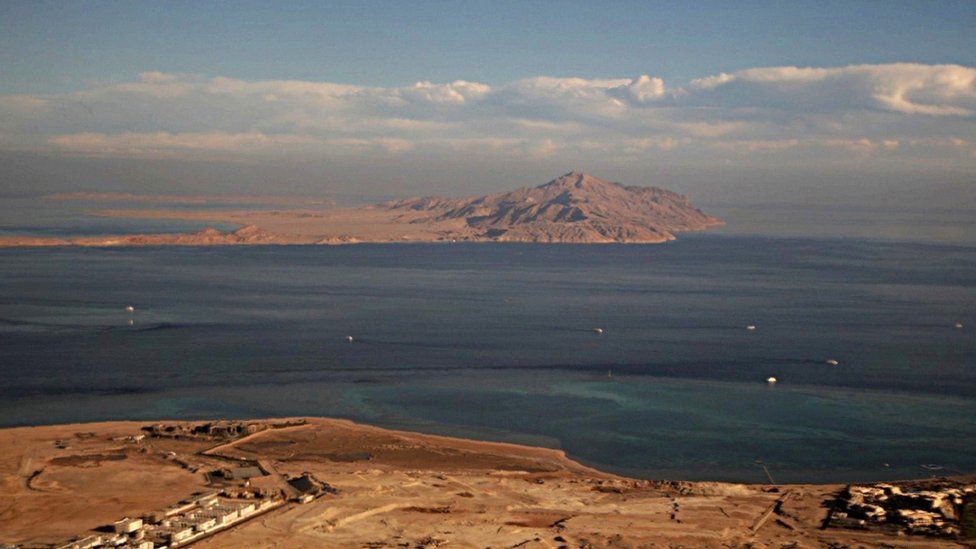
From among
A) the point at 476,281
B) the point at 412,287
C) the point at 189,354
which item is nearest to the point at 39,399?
the point at 189,354

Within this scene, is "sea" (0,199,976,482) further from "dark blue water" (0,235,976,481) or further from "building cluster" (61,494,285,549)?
"building cluster" (61,494,285,549)

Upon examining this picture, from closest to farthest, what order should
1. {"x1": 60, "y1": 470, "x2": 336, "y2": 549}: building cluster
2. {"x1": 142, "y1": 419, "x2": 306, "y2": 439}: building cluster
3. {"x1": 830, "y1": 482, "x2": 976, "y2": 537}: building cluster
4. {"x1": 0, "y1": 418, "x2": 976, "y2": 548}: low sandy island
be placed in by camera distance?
{"x1": 60, "y1": 470, "x2": 336, "y2": 549}: building cluster
{"x1": 0, "y1": 418, "x2": 976, "y2": 548}: low sandy island
{"x1": 830, "y1": 482, "x2": 976, "y2": 537}: building cluster
{"x1": 142, "y1": 419, "x2": 306, "y2": 439}: building cluster

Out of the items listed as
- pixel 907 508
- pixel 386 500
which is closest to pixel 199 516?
pixel 386 500

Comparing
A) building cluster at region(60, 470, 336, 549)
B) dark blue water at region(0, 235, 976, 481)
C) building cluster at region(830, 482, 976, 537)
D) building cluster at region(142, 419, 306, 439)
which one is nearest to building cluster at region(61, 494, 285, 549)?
building cluster at region(60, 470, 336, 549)

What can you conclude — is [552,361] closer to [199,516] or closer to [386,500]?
[386,500]

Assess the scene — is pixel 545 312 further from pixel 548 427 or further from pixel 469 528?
pixel 469 528

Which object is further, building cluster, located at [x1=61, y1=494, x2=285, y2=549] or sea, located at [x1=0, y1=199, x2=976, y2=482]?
sea, located at [x1=0, y1=199, x2=976, y2=482]

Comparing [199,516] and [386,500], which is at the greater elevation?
[199,516]

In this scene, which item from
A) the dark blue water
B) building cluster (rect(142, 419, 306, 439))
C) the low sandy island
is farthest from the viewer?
the dark blue water
